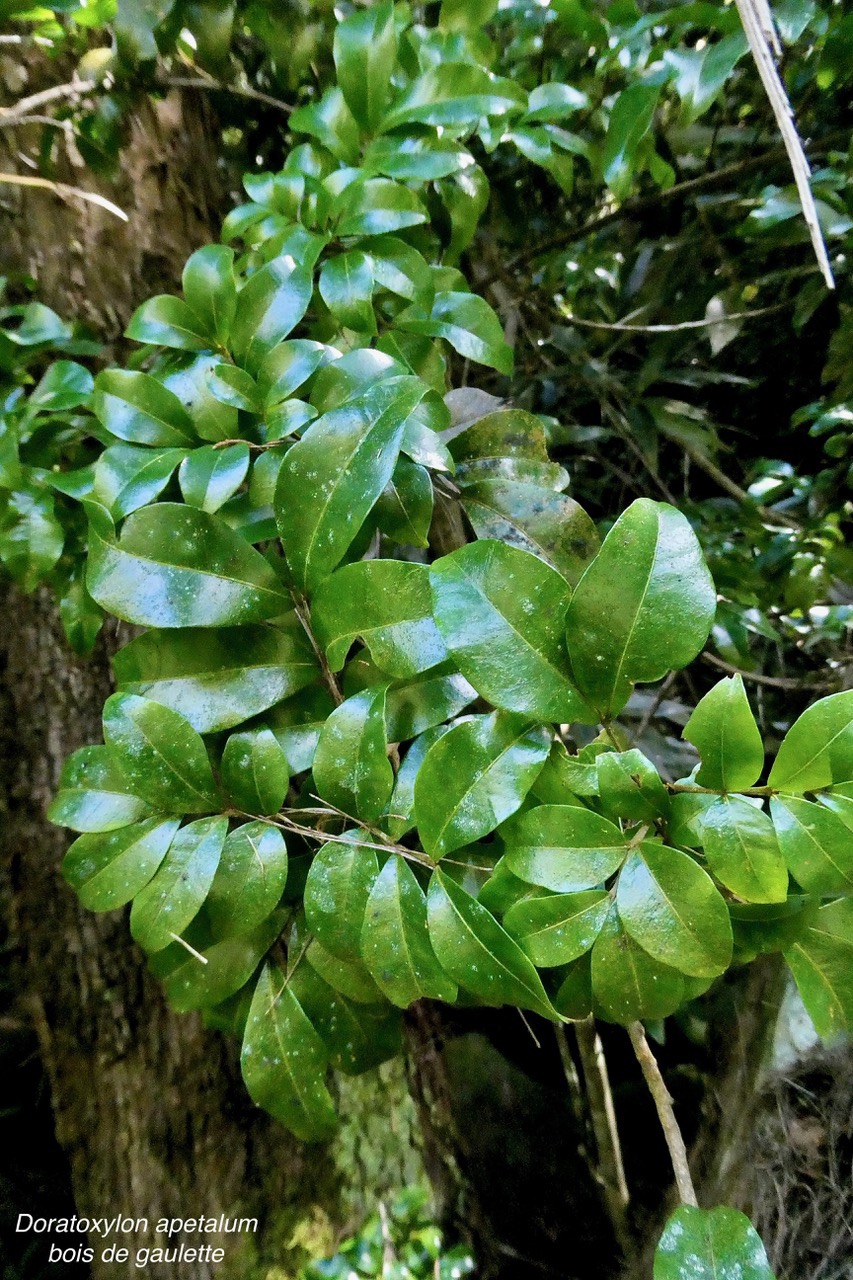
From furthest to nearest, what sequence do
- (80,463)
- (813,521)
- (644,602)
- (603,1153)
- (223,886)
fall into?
(813,521)
(603,1153)
(80,463)
(223,886)
(644,602)

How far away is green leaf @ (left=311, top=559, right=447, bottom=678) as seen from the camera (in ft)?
1.20

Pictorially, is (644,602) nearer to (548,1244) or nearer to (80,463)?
(80,463)

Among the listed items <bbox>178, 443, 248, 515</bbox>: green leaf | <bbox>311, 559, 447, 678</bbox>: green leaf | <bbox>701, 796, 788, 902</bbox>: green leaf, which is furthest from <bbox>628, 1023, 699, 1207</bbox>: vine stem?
<bbox>178, 443, 248, 515</bbox>: green leaf

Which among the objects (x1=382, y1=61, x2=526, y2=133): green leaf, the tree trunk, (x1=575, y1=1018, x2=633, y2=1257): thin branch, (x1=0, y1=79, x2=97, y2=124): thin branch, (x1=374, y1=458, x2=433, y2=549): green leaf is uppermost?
(x1=0, y1=79, x2=97, y2=124): thin branch

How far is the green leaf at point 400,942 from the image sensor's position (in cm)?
36

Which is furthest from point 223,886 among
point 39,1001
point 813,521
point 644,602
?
point 813,521

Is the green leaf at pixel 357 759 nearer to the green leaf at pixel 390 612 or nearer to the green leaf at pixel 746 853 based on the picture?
the green leaf at pixel 390 612

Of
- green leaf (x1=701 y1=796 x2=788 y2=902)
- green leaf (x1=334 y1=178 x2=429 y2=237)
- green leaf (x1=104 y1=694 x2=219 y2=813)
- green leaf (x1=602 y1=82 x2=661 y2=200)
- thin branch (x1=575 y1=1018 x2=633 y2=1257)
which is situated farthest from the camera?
thin branch (x1=575 y1=1018 x2=633 y2=1257)

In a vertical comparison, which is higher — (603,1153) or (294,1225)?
(294,1225)

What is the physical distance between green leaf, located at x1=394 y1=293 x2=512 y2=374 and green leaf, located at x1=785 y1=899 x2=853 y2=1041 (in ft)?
1.44

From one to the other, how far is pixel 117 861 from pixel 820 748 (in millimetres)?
398

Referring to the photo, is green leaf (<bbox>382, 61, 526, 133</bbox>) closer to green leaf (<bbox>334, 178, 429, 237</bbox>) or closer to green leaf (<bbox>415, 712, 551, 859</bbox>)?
green leaf (<bbox>334, 178, 429, 237</bbox>)

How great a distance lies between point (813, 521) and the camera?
106 centimetres

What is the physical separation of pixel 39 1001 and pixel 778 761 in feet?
2.80
